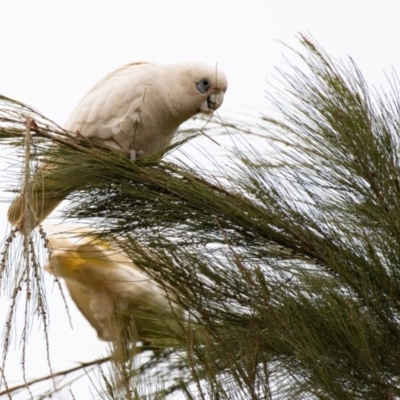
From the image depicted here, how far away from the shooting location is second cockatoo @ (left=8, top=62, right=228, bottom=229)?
2.71 metres

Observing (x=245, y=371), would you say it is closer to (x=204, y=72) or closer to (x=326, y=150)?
(x=326, y=150)

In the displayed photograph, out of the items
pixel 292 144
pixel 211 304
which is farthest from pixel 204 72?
pixel 211 304

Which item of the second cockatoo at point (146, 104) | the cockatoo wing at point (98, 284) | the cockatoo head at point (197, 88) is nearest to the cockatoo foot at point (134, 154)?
the second cockatoo at point (146, 104)

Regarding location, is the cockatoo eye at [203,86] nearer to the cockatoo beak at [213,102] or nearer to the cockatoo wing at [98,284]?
the cockatoo beak at [213,102]

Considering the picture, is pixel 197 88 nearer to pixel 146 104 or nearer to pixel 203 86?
pixel 203 86

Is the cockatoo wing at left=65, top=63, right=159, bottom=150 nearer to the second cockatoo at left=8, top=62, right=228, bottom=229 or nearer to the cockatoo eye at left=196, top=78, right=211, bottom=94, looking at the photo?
the second cockatoo at left=8, top=62, right=228, bottom=229

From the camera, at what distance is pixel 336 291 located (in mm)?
1741

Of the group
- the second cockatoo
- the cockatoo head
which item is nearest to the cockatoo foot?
the second cockatoo

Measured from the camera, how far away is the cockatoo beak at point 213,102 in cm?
279

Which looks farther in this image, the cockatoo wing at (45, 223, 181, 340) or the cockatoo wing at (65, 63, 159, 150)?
the cockatoo wing at (45, 223, 181, 340)

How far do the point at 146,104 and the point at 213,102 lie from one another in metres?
0.22

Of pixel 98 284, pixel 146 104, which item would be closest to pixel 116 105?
pixel 146 104

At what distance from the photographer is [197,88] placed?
2.76 metres

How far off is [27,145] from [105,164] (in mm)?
305
